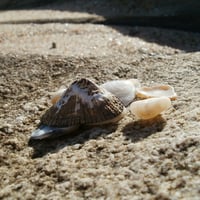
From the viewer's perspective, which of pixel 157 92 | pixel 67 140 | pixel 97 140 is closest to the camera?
pixel 97 140

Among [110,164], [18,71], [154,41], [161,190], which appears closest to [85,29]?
[154,41]

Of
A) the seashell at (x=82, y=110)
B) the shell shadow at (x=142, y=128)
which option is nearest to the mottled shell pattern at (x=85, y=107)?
the seashell at (x=82, y=110)

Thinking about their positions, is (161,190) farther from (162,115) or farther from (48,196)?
(162,115)

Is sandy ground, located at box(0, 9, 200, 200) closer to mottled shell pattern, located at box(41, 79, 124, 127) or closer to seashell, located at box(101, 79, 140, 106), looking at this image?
mottled shell pattern, located at box(41, 79, 124, 127)

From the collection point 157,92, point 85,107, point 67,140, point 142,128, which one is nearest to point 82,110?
point 85,107

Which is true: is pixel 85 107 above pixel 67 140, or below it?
above

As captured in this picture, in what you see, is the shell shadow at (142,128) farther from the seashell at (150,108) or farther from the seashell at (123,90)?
the seashell at (123,90)

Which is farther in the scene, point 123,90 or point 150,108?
point 123,90

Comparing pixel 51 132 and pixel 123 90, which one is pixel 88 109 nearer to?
pixel 51 132
